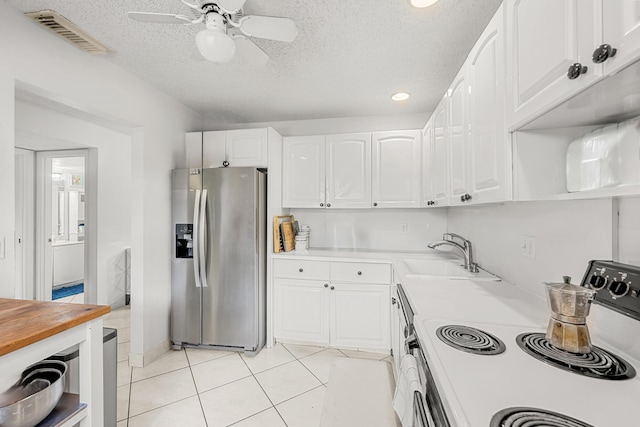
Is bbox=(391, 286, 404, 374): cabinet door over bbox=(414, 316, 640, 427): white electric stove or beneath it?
beneath

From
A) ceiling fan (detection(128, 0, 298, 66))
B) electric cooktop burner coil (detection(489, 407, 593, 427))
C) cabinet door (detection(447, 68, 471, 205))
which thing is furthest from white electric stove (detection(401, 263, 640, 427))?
ceiling fan (detection(128, 0, 298, 66))

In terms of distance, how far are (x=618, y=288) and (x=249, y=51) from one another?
6.21 feet

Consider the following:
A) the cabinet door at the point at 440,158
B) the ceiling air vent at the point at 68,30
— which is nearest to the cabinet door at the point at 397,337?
the cabinet door at the point at 440,158

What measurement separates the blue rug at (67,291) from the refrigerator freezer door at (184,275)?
308 cm

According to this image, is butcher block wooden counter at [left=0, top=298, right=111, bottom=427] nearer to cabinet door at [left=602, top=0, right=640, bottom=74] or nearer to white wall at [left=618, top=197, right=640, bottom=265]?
cabinet door at [left=602, top=0, right=640, bottom=74]

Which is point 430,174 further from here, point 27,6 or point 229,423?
point 27,6

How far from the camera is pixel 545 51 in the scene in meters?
0.82

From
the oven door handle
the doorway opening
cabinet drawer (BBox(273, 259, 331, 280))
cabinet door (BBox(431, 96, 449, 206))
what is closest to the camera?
the oven door handle

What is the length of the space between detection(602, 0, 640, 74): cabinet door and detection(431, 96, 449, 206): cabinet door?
131 cm

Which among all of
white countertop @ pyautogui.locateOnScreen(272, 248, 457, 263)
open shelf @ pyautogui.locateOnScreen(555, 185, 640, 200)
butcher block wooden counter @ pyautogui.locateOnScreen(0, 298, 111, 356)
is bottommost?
white countertop @ pyautogui.locateOnScreen(272, 248, 457, 263)

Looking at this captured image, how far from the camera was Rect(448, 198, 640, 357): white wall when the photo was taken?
3.03 feet

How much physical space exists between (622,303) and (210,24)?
75.2 inches

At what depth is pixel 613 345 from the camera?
0.92 meters

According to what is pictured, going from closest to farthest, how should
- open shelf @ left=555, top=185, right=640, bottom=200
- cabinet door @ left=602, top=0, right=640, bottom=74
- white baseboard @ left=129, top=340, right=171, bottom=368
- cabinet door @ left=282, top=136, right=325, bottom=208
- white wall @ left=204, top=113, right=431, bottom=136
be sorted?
cabinet door @ left=602, top=0, right=640, bottom=74 → open shelf @ left=555, top=185, right=640, bottom=200 → white baseboard @ left=129, top=340, right=171, bottom=368 → cabinet door @ left=282, top=136, right=325, bottom=208 → white wall @ left=204, top=113, right=431, bottom=136
